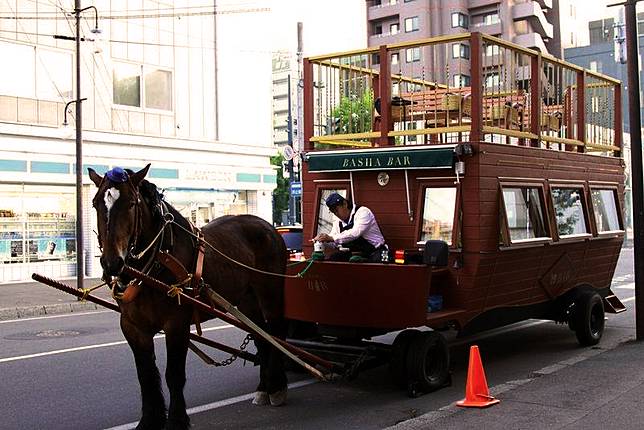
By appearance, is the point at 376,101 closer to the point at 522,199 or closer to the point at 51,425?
the point at 522,199

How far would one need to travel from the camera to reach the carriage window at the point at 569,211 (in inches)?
368

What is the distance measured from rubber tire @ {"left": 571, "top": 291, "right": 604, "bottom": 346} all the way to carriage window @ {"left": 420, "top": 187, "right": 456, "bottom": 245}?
9.33ft

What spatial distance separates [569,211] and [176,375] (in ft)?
19.9

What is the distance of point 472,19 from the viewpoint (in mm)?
67125

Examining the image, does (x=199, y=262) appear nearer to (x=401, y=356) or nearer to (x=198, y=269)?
(x=198, y=269)

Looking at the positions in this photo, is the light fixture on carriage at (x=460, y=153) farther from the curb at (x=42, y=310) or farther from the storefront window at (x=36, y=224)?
the storefront window at (x=36, y=224)

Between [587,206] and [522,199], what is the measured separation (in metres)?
1.89

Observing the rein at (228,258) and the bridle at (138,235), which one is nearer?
the bridle at (138,235)

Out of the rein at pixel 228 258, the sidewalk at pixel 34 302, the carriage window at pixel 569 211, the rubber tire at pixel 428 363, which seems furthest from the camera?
the sidewalk at pixel 34 302

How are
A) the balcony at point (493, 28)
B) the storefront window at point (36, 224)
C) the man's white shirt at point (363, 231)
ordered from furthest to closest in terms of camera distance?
the balcony at point (493, 28)
the storefront window at point (36, 224)
the man's white shirt at point (363, 231)

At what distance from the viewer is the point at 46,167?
71.6 feet

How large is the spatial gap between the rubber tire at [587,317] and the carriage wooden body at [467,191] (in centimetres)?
15

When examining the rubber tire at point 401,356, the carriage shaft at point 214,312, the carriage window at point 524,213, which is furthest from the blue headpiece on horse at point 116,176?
the carriage window at point 524,213

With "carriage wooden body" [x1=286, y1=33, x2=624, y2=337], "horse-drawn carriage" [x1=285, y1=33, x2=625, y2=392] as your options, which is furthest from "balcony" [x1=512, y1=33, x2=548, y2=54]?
"horse-drawn carriage" [x1=285, y1=33, x2=625, y2=392]
